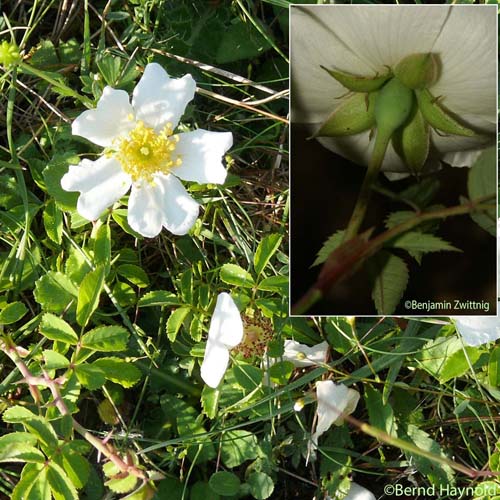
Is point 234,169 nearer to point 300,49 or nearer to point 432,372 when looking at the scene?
point 300,49

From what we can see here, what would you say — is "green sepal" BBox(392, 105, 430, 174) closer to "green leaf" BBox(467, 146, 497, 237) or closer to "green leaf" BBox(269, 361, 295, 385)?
"green leaf" BBox(467, 146, 497, 237)

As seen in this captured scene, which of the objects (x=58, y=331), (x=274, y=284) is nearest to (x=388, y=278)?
(x=274, y=284)

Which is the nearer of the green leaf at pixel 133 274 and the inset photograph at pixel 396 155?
the inset photograph at pixel 396 155

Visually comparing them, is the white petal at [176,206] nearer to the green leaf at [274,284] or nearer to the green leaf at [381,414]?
the green leaf at [274,284]

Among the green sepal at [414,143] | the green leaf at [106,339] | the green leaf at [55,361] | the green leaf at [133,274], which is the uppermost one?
the green sepal at [414,143]

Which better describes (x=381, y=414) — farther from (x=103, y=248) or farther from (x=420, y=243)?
(x=103, y=248)

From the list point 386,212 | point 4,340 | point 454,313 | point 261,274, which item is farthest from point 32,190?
point 454,313

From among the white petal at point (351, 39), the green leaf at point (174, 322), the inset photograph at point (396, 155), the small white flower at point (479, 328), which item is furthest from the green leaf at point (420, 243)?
the green leaf at point (174, 322)

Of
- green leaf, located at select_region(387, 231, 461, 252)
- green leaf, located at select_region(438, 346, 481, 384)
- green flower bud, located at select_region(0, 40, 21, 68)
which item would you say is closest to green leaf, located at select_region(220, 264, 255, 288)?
green leaf, located at select_region(387, 231, 461, 252)
